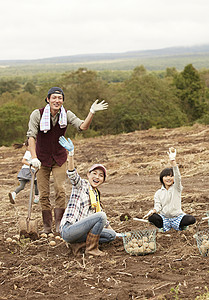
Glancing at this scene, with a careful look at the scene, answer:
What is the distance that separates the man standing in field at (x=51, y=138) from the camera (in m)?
5.25

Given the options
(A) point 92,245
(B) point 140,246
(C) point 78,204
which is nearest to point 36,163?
(C) point 78,204

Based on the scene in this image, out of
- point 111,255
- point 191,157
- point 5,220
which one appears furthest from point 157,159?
point 111,255

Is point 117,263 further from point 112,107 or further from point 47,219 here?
point 112,107

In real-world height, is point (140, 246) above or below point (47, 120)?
below

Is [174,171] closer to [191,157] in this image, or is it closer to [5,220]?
[5,220]

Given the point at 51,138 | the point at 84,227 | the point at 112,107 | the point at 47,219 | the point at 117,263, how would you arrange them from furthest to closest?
the point at 112,107, the point at 47,219, the point at 51,138, the point at 84,227, the point at 117,263

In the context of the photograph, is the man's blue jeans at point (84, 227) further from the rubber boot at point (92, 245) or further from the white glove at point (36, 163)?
the white glove at point (36, 163)

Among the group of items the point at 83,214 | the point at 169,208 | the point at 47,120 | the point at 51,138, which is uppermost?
the point at 47,120

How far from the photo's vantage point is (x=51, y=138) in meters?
5.43

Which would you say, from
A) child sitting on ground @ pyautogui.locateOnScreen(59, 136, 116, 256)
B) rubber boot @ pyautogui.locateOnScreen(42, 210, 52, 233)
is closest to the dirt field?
child sitting on ground @ pyautogui.locateOnScreen(59, 136, 116, 256)

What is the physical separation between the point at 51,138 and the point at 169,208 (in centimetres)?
166

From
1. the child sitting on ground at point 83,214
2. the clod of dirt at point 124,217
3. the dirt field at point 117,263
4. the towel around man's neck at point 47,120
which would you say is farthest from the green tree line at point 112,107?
the child sitting on ground at point 83,214

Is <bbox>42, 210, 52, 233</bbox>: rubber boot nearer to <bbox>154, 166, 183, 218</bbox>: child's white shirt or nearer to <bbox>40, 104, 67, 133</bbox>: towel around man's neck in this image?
<bbox>40, 104, 67, 133</bbox>: towel around man's neck

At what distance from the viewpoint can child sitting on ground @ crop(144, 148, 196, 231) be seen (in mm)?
5133
